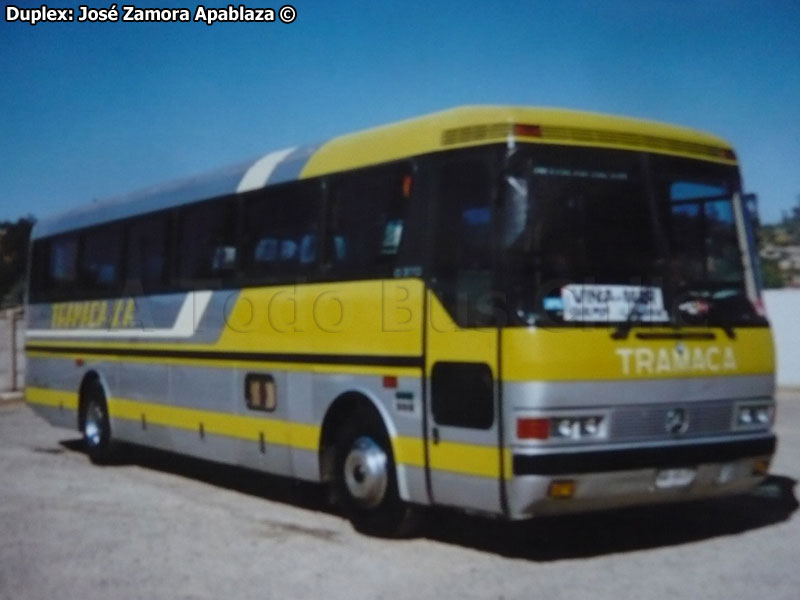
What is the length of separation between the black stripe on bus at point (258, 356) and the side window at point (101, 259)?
2.64ft

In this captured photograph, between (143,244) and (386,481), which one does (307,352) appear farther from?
(143,244)

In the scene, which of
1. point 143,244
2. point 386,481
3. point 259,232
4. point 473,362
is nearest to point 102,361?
point 143,244

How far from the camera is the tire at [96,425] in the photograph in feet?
49.1

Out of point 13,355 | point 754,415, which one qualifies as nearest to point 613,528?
point 754,415

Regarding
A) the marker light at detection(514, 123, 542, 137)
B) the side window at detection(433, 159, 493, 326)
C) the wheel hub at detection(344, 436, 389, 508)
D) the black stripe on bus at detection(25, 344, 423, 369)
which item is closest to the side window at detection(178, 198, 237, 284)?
the black stripe on bus at detection(25, 344, 423, 369)

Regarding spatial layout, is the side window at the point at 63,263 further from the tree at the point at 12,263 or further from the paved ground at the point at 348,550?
the tree at the point at 12,263

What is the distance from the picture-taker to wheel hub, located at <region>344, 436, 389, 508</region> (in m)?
9.49

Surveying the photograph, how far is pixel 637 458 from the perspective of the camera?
830 cm

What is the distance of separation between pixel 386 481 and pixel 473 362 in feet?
5.21

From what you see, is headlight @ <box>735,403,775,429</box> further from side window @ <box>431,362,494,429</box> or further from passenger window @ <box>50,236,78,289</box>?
passenger window @ <box>50,236,78,289</box>

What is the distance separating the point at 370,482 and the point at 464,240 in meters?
2.17

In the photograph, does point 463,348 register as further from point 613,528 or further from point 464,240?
point 613,528

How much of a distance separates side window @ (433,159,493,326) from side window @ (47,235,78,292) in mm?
8358

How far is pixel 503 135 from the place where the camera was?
841 cm
